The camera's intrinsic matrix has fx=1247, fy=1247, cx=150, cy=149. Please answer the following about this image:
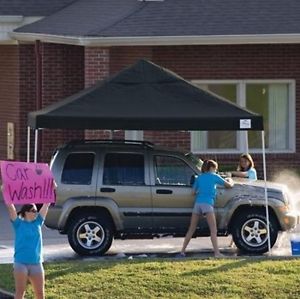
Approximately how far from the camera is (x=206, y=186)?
1730 cm

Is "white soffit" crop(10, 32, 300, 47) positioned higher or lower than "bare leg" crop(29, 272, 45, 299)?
higher

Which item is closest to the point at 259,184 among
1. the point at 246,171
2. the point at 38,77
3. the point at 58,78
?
the point at 246,171

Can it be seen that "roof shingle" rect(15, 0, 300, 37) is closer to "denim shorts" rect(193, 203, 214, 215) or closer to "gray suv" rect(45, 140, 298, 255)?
"gray suv" rect(45, 140, 298, 255)

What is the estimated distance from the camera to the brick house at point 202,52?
23859mm

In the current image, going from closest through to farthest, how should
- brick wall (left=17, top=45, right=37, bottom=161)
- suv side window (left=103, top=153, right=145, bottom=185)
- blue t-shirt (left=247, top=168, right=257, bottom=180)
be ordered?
suv side window (left=103, top=153, right=145, bottom=185) < blue t-shirt (left=247, top=168, right=257, bottom=180) < brick wall (left=17, top=45, right=37, bottom=161)

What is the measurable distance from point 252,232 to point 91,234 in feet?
7.55

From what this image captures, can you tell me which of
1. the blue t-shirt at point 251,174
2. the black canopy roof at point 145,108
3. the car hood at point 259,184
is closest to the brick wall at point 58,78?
the blue t-shirt at point 251,174

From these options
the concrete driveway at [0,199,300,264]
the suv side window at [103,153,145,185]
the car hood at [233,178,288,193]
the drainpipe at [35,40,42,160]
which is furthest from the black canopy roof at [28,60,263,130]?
the drainpipe at [35,40,42,160]

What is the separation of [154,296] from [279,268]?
196 cm

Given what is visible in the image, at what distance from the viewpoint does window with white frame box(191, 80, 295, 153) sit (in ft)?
82.6

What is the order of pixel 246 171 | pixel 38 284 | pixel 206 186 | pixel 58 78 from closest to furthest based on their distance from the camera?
A: 1. pixel 38 284
2. pixel 206 186
3. pixel 246 171
4. pixel 58 78

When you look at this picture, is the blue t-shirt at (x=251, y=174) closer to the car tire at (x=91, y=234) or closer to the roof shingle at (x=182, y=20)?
the car tire at (x=91, y=234)

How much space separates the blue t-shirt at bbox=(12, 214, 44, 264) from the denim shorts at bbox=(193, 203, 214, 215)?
13.6ft

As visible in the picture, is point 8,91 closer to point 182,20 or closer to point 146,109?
point 182,20
